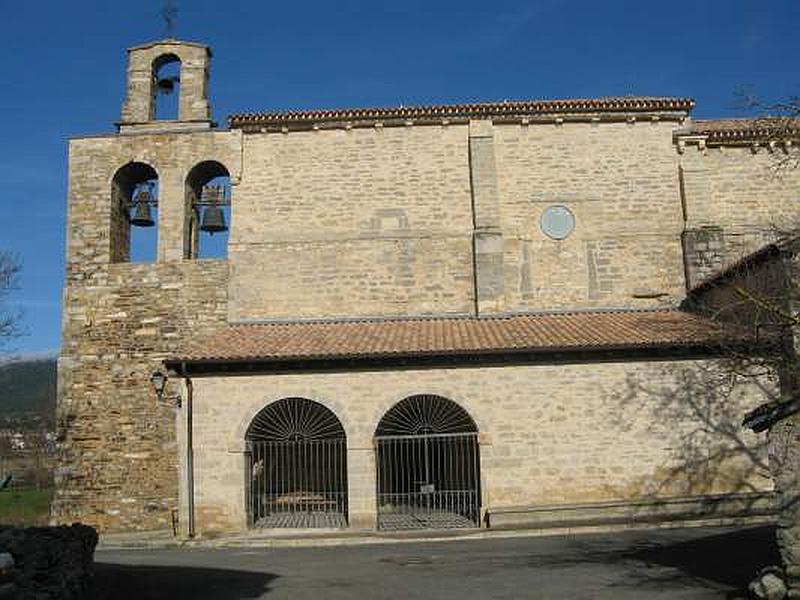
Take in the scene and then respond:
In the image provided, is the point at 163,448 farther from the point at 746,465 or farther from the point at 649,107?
the point at 649,107

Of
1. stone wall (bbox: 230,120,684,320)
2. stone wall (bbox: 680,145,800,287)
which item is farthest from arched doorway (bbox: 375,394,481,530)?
stone wall (bbox: 680,145,800,287)

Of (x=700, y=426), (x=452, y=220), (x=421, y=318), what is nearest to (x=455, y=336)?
(x=421, y=318)

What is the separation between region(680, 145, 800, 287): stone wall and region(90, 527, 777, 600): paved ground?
25.5ft

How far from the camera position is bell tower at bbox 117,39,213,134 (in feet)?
58.4

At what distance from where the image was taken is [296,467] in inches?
655

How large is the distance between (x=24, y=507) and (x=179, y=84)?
16.9 m

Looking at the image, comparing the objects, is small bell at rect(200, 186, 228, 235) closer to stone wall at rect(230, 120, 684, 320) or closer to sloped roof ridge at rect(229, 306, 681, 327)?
stone wall at rect(230, 120, 684, 320)

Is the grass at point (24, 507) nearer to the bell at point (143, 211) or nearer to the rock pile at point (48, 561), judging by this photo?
the bell at point (143, 211)

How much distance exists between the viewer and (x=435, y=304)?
1712cm

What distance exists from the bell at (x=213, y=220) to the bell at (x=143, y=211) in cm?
144

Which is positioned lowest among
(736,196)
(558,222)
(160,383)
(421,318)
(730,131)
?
(160,383)

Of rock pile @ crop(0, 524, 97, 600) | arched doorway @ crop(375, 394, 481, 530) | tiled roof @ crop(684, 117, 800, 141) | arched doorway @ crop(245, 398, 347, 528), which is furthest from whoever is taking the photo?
tiled roof @ crop(684, 117, 800, 141)

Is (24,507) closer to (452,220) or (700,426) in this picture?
(452,220)

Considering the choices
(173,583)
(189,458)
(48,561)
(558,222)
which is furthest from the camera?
(558,222)
